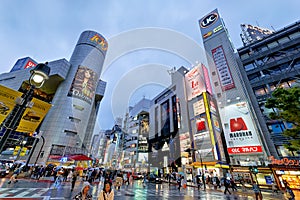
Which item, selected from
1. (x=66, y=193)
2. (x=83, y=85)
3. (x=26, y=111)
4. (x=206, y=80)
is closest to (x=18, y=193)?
(x=66, y=193)

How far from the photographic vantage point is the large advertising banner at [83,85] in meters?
44.1

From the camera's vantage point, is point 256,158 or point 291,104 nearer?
point 291,104

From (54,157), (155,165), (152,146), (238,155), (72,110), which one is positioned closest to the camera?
(238,155)

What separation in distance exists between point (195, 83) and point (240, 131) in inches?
724

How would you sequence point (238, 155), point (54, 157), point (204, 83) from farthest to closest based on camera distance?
point (204, 83), point (54, 157), point (238, 155)

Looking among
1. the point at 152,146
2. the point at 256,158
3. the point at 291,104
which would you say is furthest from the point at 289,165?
the point at 152,146

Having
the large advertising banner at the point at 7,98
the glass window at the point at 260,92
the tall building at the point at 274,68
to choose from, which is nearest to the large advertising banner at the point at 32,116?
the large advertising banner at the point at 7,98

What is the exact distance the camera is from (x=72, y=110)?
1652 inches

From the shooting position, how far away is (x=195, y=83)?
40.8m

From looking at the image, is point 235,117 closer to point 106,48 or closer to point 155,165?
point 155,165

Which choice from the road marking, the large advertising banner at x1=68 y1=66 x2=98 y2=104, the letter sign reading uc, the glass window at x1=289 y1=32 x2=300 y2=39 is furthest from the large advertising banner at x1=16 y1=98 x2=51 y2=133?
the letter sign reading uc

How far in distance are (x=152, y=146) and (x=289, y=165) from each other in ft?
143

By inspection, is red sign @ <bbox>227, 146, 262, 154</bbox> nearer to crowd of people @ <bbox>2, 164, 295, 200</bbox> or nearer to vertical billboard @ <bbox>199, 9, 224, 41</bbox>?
crowd of people @ <bbox>2, 164, 295, 200</bbox>

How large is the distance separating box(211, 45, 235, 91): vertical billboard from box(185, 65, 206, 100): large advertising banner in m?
6.41
